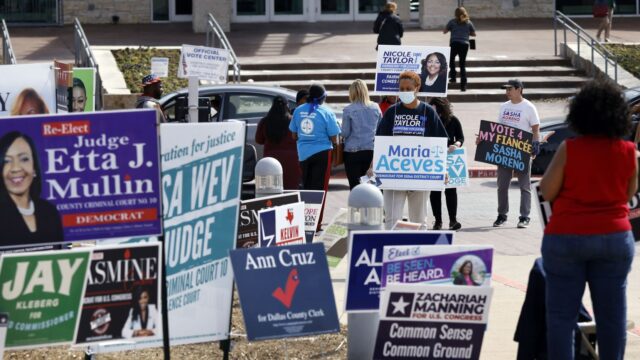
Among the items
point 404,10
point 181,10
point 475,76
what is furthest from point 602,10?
point 181,10

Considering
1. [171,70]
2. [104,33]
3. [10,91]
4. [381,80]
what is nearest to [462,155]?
[381,80]

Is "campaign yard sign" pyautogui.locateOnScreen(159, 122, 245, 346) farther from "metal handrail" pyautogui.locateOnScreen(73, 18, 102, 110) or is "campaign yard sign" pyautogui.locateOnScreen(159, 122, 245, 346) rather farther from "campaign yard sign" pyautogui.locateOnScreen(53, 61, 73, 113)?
"metal handrail" pyautogui.locateOnScreen(73, 18, 102, 110)

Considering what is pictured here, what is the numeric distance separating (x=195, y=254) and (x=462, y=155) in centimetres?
682

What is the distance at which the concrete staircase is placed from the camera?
25.0m

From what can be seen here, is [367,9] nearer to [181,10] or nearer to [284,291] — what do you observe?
[181,10]

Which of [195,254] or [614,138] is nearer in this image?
[614,138]

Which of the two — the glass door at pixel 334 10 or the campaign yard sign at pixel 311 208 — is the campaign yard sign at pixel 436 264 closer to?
the campaign yard sign at pixel 311 208

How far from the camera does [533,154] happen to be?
13625 millimetres

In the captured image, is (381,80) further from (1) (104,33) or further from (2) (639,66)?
(1) (104,33)

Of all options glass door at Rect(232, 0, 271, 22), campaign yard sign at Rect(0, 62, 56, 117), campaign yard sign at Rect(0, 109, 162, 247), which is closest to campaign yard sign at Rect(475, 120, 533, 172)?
campaign yard sign at Rect(0, 62, 56, 117)

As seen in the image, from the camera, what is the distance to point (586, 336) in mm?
7156

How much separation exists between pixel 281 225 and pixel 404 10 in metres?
26.2

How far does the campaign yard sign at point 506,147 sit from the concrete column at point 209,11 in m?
19.1

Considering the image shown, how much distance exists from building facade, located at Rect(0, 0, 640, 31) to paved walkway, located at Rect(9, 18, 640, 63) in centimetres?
42
